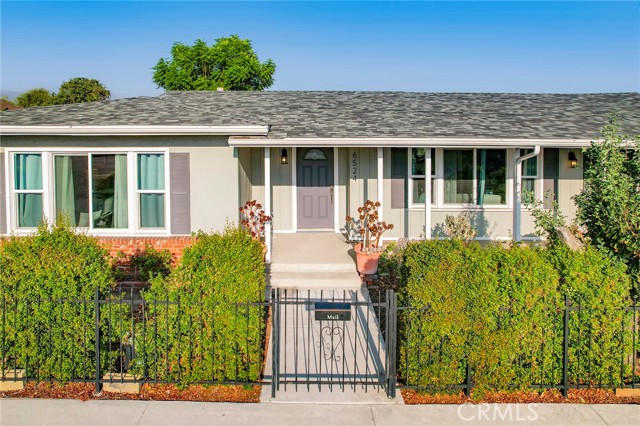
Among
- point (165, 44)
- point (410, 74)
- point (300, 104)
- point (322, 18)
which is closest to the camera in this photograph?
point (300, 104)

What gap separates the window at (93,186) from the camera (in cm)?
1042

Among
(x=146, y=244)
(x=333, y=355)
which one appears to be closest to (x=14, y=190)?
(x=146, y=244)

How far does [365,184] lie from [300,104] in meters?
3.30

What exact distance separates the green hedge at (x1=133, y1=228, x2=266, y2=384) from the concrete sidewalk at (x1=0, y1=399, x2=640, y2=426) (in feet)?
1.30

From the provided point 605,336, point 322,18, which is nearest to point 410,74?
point 322,18

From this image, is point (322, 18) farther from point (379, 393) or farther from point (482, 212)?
point (379, 393)

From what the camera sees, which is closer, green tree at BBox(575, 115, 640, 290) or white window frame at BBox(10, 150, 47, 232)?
green tree at BBox(575, 115, 640, 290)

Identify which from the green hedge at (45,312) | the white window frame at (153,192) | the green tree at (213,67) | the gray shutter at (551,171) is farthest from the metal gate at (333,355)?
the green tree at (213,67)

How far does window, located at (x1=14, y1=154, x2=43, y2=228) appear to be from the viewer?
34.2 feet

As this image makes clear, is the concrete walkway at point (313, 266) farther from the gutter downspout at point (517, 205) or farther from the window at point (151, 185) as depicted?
the gutter downspout at point (517, 205)

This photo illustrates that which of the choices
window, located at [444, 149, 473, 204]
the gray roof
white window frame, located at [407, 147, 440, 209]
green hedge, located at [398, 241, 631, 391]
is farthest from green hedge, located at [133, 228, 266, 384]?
window, located at [444, 149, 473, 204]

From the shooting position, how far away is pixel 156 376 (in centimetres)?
544

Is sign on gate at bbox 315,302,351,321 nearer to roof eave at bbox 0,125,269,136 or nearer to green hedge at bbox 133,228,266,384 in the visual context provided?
green hedge at bbox 133,228,266,384

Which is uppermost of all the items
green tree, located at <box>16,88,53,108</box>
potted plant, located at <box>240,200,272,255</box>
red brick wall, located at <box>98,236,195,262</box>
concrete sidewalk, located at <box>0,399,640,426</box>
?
green tree, located at <box>16,88,53,108</box>
